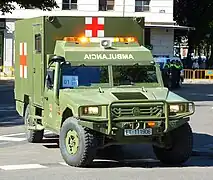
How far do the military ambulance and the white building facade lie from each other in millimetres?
38355

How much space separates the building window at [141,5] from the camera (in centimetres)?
5512

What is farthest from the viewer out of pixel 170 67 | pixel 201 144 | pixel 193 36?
pixel 193 36

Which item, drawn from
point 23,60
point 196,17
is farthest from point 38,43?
point 196,17

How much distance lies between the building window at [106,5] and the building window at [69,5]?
2049 mm

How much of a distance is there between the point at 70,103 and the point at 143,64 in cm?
204

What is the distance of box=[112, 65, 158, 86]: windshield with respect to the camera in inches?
515

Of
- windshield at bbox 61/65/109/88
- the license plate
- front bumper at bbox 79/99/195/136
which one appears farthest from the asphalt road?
windshield at bbox 61/65/109/88

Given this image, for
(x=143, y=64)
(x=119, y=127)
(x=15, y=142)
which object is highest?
(x=143, y=64)

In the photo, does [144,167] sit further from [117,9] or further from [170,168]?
[117,9]

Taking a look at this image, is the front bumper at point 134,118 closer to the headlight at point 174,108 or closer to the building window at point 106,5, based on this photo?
the headlight at point 174,108

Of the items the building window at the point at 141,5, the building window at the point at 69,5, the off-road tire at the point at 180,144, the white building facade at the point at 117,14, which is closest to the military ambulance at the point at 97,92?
the off-road tire at the point at 180,144

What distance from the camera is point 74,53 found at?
13133mm

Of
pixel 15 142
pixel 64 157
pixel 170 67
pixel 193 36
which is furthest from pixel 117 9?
pixel 64 157

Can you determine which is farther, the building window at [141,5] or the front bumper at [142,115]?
the building window at [141,5]
